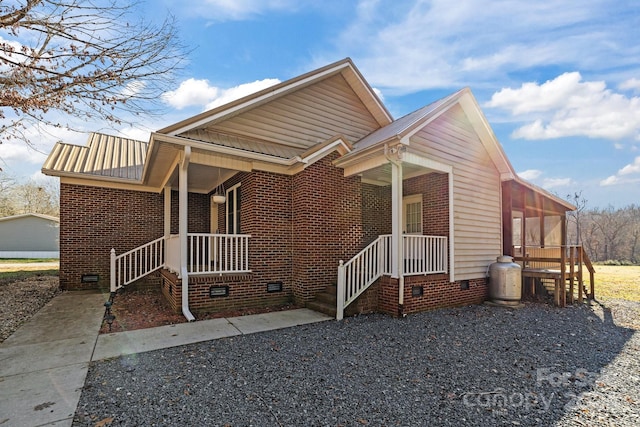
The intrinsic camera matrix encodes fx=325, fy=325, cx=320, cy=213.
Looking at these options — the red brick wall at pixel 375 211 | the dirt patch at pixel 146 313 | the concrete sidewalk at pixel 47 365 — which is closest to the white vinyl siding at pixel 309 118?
the red brick wall at pixel 375 211

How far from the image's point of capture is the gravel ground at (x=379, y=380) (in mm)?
3080

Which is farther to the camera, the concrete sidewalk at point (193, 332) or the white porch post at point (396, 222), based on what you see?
the white porch post at point (396, 222)

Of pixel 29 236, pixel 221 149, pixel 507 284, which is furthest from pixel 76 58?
pixel 29 236

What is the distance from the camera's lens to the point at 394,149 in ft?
21.4

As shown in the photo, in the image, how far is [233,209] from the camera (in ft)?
30.3

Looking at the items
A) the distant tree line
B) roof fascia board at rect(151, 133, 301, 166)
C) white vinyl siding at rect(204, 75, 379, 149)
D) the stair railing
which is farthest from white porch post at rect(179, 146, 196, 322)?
the distant tree line

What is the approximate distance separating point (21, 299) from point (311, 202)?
7.96 metres

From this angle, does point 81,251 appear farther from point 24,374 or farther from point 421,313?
point 421,313

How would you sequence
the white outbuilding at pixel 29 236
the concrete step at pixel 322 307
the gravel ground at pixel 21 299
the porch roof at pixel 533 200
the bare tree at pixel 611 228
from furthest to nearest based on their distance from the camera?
Answer: 1. the bare tree at pixel 611 228
2. the white outbuilding at pixel 29 236
3. the porch roof at pixel 533 200
4. the concrete step at pixel 322 307
5. the gravel ground at pixel 21 299

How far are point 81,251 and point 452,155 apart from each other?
11.1m

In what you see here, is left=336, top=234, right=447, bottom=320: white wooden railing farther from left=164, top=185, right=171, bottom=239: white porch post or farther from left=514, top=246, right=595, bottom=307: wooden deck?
left=164, top=185, right=171, bottom=239: white porch post

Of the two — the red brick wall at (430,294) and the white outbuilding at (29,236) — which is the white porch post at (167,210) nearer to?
the red brick wall at (430,294)

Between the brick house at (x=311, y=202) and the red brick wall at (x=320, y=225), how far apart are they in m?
0.03

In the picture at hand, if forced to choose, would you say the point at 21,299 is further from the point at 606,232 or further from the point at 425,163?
the point at 606,232
